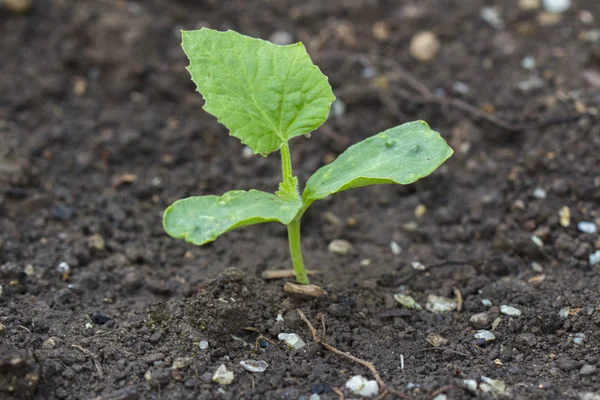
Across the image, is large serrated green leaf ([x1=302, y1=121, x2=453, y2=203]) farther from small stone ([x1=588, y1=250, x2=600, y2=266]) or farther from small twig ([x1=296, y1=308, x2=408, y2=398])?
small stone ([x1=588, y1=250, x2=600, y2=266])

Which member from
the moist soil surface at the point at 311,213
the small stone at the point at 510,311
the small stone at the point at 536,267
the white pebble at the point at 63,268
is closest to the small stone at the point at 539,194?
the moist soil surface at the point at 311,213

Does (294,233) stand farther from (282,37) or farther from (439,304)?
(282,37)

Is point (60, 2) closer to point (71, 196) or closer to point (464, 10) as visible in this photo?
point (71, 196)

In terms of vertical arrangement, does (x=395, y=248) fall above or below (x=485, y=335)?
below

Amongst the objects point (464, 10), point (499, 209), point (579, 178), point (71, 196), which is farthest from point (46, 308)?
point (464, 10)

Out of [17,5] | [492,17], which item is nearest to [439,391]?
[492,17]

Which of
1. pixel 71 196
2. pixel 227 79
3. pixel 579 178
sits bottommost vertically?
pixel 71 196
